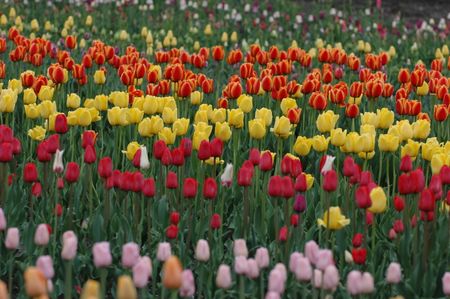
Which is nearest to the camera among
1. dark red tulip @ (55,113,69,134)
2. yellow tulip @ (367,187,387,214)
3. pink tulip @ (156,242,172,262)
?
pink tulip @ (156,242,172,262)

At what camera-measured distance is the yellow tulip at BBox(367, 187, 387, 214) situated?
11.5 feet

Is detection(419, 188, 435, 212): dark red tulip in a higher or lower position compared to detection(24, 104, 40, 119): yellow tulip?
lower

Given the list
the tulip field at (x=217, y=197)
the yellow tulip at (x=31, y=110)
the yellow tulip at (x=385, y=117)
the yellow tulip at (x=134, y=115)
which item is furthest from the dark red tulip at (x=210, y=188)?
the yellow tulip at (x=31, y=110)

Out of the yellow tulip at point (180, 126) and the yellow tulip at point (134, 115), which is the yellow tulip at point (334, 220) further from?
the yellow tulip at point (134, 115)

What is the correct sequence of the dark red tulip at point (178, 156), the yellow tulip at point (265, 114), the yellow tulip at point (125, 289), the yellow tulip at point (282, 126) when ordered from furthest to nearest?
the yellow tulip at point (265, 114) → the yellow tulip at point (282, 126) → the dark red tulip at point (178, 156) → the yellow tulip at point (125, 289)

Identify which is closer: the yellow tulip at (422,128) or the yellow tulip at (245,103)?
the yellow tulip at (422,128)

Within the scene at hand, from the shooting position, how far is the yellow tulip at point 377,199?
3518mm

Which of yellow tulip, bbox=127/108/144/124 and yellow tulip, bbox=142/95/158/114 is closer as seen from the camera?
yellow tulip, bbox=127/108/144/124

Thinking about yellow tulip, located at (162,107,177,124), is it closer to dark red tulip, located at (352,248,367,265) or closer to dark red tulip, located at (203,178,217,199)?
dark red tulip, located at (203,178,217,199)

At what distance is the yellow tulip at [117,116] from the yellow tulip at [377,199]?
1.76 metres

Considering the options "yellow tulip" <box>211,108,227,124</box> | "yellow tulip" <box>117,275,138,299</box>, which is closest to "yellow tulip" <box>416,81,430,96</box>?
"yellow tulip" <box>211,108,227,124</box>

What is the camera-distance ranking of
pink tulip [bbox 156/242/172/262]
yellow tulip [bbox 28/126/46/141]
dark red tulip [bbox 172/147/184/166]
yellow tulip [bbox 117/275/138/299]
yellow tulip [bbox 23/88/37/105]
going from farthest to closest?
yellow tulip [bbox 23/88/37/105] → yellow tulip [bbox 28/126/46/141] → dark red tulip [bbox 172/147/184/166] → pink tulip [bbox 156/242/172/262] → yellow tulip [bbox 117/275/138/299]

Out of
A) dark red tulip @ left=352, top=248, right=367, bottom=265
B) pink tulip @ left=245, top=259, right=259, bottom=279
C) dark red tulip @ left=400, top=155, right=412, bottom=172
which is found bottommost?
dark red tulip @ left=352, top=248, right=367, bottom=265

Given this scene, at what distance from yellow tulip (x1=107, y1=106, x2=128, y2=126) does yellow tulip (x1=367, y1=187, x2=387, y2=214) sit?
1.76 m
